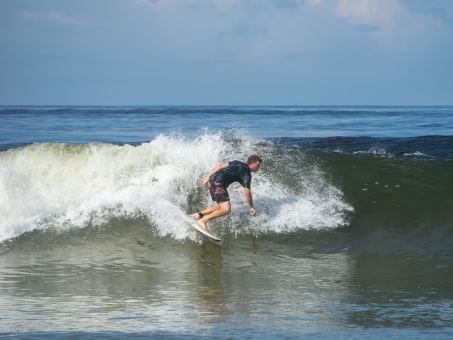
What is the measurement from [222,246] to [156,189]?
2.99 meters

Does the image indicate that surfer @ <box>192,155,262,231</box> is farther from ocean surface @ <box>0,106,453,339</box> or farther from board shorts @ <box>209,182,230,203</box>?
ocean surface @ <box>0,106,453,339</box>

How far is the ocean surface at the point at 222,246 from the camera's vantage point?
678 centimetres

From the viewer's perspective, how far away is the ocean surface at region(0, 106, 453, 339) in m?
6.78

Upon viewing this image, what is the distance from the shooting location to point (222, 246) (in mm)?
11219

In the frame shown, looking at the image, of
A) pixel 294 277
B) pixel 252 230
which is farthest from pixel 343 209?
pixel 294 277

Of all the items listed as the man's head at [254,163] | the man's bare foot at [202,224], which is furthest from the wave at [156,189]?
the man's head at [254,163]

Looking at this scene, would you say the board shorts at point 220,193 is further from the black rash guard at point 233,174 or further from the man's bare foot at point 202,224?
the man's bare foot at point 202,224

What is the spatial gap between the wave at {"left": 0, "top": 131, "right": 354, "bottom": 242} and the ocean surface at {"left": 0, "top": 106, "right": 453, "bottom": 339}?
3cm

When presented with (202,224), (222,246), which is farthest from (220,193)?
(222,246)

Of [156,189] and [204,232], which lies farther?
[156,189]

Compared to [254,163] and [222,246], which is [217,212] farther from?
[254,163]

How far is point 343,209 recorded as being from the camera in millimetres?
13352

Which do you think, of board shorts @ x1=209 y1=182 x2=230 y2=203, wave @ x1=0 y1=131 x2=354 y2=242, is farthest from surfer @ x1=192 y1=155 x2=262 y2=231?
wave @ x1=0 y1=131 x2=354 y2=242

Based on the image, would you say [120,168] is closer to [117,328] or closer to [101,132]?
[117,328]
